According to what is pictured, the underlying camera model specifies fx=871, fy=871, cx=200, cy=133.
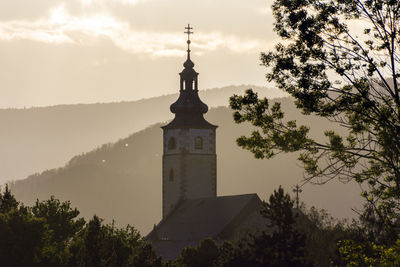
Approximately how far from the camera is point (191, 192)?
72.6 meters

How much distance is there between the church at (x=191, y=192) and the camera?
65875mm

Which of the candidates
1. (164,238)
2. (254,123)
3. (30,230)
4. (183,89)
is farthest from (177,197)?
(254,123)

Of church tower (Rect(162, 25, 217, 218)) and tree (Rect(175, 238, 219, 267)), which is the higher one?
church tower (Rect(162, 25, 217, 218))

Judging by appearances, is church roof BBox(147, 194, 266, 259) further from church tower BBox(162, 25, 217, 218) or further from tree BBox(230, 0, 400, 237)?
tree BBox(230, 0, 400, 237)

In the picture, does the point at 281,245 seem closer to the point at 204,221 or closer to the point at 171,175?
the point at 204,221

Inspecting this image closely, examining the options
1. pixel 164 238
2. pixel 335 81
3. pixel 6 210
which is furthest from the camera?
pixel 164 238

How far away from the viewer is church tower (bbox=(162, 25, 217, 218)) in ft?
238

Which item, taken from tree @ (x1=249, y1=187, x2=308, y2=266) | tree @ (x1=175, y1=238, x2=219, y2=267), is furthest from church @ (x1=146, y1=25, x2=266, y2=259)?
tree @ (x1=249, y1=187, x2=308, y2=266)

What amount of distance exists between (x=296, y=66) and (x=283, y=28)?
1364 mm

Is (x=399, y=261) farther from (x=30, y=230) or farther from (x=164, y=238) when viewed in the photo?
(x=164, y=238)

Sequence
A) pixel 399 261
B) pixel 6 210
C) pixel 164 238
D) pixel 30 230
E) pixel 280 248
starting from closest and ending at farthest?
pixel 399 261, pixel 280 248, pixel 30 230, pixel 6 210, pixel 164 238

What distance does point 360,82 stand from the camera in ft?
83.5

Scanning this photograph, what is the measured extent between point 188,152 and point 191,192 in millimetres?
3388

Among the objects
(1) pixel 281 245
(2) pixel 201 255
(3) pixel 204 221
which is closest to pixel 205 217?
(3) pixel 204 221
